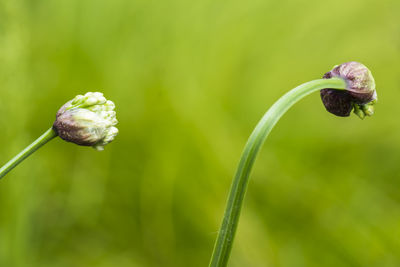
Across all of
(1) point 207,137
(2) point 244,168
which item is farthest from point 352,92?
(1) point 207,137

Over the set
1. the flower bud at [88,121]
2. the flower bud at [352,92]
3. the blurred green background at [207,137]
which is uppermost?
the flower bud at [352,92]

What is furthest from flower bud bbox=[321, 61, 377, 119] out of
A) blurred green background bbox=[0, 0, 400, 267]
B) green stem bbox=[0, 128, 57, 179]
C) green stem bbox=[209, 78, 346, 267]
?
blurred green background bbox=[0, 0, 400, 267]

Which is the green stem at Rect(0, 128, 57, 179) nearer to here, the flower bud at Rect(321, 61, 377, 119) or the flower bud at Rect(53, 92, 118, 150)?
the flower bud at Rect(53, 92, 118, 150)

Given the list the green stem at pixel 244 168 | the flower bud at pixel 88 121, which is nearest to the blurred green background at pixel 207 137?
the flower bud at pixel 88 121

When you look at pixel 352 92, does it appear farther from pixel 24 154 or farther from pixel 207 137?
pixel 207 137

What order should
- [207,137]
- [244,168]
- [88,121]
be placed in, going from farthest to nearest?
1. [207,137]
2. [88,121]
3. [244,168]

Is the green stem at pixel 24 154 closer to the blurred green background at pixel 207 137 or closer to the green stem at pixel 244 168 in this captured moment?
the green stem at pixel 244 168
